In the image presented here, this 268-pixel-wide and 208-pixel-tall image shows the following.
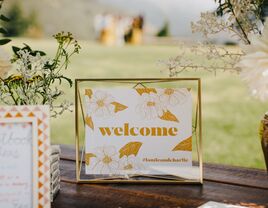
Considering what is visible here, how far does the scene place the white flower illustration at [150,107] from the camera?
1194mm

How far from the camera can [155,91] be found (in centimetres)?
119

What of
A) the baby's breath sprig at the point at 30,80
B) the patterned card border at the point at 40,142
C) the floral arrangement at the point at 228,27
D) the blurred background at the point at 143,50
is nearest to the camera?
the patterned card border at the point at 40,142

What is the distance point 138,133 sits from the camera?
47.1 inches

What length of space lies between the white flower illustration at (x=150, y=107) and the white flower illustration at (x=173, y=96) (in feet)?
0.05

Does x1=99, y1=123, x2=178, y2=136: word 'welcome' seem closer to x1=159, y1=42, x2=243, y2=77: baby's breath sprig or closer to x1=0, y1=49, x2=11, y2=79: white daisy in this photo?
x1=159, y1=42, x2=243, y2=77: baby's breath sprig

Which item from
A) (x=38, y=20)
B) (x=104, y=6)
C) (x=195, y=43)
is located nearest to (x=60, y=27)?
(x=38, y=20)

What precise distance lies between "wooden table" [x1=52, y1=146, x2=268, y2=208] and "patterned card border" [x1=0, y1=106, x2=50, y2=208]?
0.13 meters

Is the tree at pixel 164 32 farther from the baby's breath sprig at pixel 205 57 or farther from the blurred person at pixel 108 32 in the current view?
the baby's breath sprig at pixel 205 57

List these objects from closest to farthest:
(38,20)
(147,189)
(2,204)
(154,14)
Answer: (2,204), (147,189), (38,20), (154,14)

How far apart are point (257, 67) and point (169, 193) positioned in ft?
1.11

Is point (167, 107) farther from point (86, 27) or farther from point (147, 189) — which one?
point (86, 27)

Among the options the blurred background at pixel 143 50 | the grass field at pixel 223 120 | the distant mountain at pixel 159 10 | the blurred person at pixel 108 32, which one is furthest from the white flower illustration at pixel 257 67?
the distant mountain at pixel 159 10

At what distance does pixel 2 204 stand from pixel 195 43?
590 millimetres

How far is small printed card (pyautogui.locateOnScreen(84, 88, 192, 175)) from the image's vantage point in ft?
3.91
